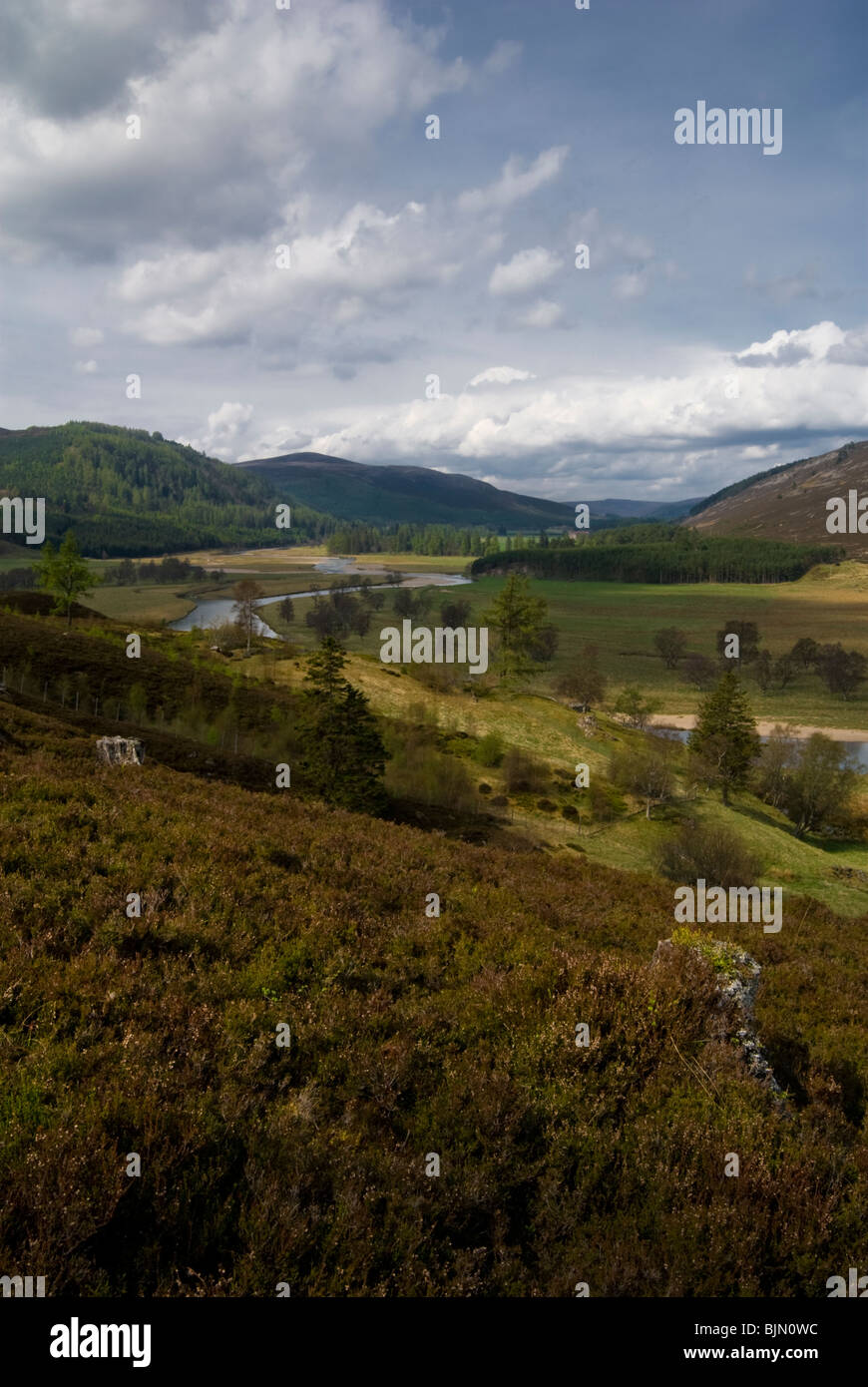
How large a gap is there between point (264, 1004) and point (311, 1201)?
2.49m

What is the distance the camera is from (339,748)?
37969mm

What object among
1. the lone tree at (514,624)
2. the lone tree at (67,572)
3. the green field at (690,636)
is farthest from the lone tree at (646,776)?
the lone tree at (67,572)

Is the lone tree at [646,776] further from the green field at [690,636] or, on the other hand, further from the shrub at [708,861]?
the green field at [690,636]

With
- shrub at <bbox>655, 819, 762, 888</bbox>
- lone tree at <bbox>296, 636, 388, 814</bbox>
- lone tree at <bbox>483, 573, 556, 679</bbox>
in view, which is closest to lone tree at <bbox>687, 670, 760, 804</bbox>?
shrub at <bbox>655, 819, 762, 888</bbox>

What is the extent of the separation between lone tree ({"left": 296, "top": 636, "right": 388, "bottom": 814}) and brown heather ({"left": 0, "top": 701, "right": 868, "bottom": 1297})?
2546 centimetres

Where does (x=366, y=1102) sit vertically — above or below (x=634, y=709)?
above

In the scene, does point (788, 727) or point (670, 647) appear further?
point (670, 647)

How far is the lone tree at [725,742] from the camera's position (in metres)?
61.2

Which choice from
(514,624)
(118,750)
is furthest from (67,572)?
(118,750)

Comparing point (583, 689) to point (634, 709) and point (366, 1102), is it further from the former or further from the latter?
point (366, 1102)

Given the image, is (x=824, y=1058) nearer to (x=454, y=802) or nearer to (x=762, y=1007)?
(x=762, y=1007)

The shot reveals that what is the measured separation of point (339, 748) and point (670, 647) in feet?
346

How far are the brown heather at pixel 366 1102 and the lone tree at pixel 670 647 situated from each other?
124 m

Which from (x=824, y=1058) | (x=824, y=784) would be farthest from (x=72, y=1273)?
(x=824, y=784)
